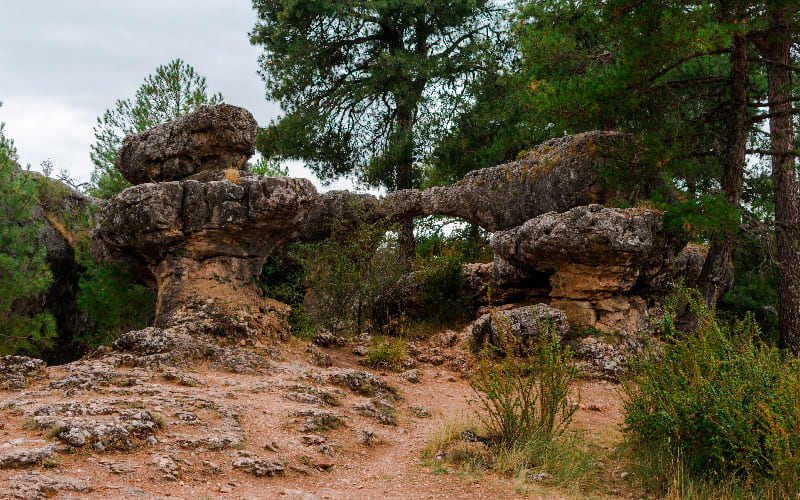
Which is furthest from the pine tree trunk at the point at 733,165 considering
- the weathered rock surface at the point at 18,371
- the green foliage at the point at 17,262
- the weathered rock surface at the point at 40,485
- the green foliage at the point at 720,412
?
the green foliage at the point at 17,262

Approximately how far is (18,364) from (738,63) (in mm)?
13489

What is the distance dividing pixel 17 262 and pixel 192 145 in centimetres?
414

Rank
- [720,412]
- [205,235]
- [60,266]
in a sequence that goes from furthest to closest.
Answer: [60,266] < [205,235] < [720,412]

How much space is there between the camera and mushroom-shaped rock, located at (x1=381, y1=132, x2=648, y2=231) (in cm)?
1213

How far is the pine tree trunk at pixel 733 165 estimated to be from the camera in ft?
34.6

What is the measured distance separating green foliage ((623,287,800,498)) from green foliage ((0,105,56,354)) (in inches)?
448

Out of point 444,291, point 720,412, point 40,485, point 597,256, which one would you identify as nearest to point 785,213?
point 597,256

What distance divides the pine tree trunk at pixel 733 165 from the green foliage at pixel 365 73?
8.84 m

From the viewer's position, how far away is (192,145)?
11.8 m

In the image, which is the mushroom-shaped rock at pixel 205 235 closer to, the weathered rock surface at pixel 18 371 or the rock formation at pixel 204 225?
the rock formation at pixel 204 225

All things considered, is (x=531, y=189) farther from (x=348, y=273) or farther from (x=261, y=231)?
(x=261, y=231)

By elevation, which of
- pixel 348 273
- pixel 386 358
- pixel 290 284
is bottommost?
pixel 386 358

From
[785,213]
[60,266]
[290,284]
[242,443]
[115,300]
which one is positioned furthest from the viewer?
[60,266]

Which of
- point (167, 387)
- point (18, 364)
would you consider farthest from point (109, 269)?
point (167, 387)
